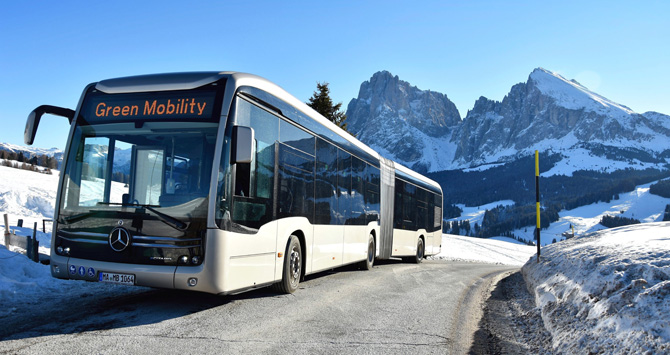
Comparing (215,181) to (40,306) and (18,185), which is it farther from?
(18,185)

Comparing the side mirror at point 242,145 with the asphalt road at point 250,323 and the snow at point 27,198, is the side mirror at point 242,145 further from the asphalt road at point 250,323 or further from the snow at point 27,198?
the snow at point 27,198

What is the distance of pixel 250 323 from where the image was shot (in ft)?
19.3

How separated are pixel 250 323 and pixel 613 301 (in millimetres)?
3978

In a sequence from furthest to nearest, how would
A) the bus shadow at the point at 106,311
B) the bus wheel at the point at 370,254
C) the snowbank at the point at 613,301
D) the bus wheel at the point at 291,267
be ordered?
the bus wheel at the point at 370,254, the bus wheel at the point at 291,267, the bus shadow at the point at 106,311, the snowbank at the point at 613,301

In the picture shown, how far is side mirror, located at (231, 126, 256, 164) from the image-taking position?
606 centimetres

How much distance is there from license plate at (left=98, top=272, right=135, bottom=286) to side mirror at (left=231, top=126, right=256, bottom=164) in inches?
74.6

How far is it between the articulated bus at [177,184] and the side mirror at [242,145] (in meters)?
0.01

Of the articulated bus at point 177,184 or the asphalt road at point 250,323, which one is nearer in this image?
the asphalt road at point 250,323

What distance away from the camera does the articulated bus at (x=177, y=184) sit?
19.7 ft

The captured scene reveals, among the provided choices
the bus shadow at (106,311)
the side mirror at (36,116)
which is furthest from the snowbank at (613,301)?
the side mirror at (36,116)

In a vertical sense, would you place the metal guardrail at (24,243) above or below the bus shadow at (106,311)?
above

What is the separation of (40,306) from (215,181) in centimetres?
303

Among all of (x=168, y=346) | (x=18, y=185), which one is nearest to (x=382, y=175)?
(x=168, y=346)

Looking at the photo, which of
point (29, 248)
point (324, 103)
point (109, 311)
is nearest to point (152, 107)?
point (109, 311)
